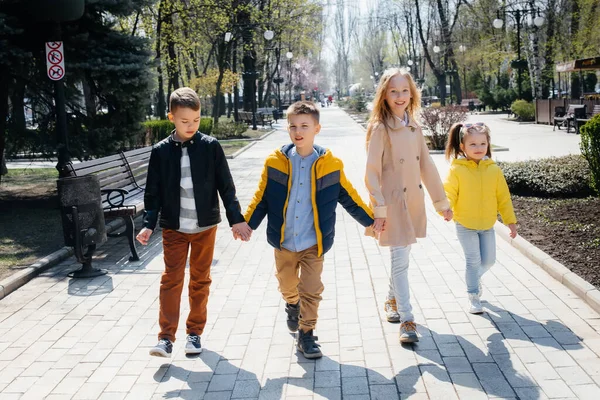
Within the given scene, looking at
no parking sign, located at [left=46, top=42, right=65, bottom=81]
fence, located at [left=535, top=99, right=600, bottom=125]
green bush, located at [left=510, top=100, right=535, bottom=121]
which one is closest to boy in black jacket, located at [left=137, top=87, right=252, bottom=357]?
no parking sign, located at [left=46, top=42, right=65, bottom=81]

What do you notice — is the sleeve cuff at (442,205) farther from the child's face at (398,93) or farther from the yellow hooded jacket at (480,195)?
the child's face at (398,93)

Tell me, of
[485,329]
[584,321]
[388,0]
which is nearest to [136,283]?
[485,329]

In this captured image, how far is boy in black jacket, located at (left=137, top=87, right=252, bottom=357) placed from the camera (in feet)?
14.7

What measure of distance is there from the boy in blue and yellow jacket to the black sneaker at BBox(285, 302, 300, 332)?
0.39m

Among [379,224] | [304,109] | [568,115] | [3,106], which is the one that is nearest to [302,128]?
[304,109]

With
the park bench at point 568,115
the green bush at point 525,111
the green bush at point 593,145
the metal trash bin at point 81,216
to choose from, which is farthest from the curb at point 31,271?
the green bush at point 525,111

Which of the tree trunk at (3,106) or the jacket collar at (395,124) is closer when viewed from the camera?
the jacket collar at (395,124)

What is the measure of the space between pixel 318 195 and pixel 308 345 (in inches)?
38.4

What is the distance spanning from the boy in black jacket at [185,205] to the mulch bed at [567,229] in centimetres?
326

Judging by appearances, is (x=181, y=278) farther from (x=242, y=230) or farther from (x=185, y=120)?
(x=185, y=120)

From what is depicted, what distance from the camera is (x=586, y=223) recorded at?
805 centimetres

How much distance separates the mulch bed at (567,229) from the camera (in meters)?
6.41

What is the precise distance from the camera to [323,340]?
15.8 feet

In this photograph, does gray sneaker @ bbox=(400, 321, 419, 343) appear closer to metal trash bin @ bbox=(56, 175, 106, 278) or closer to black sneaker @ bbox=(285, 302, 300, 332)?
black sneaker @ bbox=(285, 302, 300, 332)
